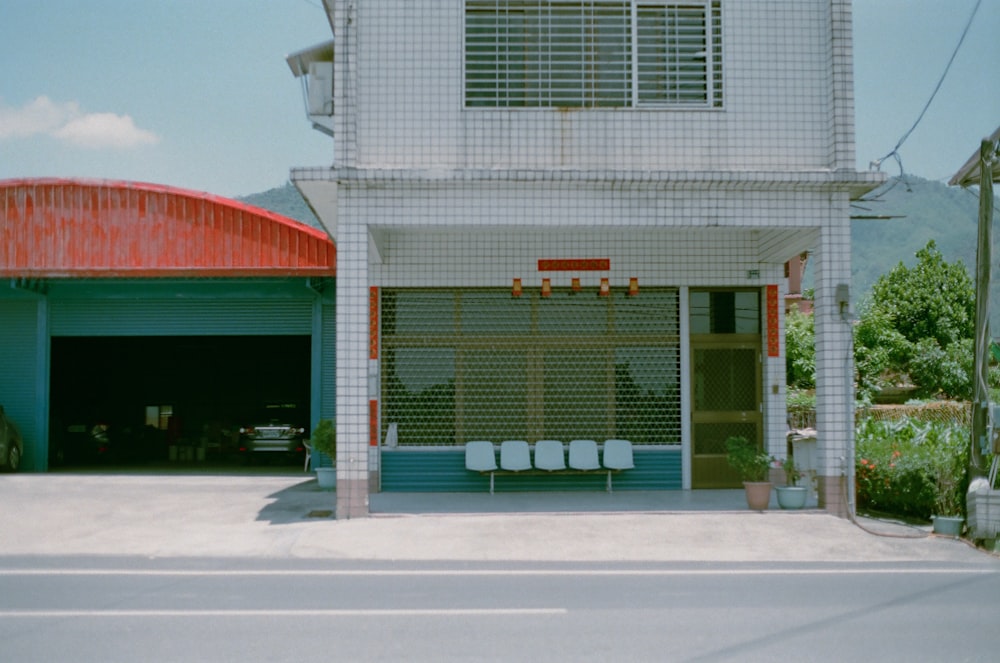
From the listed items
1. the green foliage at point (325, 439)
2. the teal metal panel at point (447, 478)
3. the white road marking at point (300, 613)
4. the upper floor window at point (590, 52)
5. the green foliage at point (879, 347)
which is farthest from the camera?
the green foliage at point (879, 347)

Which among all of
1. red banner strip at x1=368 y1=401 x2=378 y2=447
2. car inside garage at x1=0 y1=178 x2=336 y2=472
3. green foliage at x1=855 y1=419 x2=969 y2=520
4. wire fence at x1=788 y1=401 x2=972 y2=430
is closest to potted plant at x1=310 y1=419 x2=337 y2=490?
red banner strip at x1=368 y1=401 x2=378 y2=447

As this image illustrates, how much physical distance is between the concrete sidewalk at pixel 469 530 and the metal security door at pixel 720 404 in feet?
1.40

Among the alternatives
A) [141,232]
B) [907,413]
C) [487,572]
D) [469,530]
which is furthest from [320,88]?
[907,413]

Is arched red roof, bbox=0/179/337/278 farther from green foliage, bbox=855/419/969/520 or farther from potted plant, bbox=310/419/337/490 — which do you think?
green foliage, bbox=855/419/969/520

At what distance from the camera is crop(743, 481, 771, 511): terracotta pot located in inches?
486

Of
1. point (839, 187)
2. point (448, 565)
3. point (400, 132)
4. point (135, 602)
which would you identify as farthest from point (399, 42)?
point (135, 602)

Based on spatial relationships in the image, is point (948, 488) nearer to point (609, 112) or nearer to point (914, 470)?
point (914, 470)

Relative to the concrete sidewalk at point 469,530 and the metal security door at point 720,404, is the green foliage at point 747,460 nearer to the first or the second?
the concrete sidewalk at point 469,530

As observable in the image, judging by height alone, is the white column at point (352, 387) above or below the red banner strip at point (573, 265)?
below

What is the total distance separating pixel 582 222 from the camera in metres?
12.0

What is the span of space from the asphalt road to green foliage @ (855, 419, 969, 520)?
7.48 ft

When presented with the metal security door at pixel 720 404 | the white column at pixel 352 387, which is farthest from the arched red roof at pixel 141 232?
the metal security door at pixel 720 404

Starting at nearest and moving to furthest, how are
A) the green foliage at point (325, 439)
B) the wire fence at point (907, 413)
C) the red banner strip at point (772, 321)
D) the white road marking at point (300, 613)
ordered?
the white road marking at point (300, 613) → the red banner strip at point (772, 321) → the green foliage at point (325, 439) → the wire fence at point (907, 413)

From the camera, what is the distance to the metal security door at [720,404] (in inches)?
567
